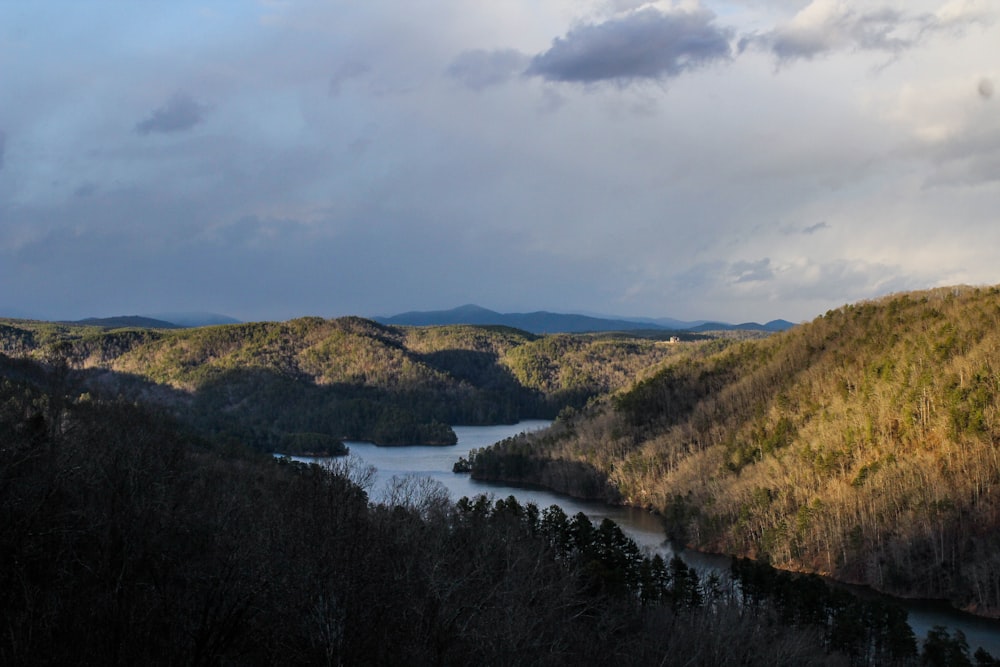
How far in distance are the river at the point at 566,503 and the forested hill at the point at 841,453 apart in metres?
2.61

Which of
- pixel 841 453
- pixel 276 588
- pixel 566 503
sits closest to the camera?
pixel 276 588

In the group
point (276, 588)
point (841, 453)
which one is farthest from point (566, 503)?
point (276, 588)

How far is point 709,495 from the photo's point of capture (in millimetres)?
87062

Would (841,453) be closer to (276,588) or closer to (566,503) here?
(566,503)

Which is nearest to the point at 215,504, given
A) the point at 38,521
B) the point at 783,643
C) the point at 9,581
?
the point at 38,521

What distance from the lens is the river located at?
180ft

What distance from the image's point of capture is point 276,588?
55.4 feet

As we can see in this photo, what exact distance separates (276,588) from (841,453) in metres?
76.9

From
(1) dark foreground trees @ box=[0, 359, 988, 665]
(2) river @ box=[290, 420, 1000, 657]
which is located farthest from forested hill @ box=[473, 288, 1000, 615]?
(1) dark foreground trees @ box=[0, 359, 988, 665]

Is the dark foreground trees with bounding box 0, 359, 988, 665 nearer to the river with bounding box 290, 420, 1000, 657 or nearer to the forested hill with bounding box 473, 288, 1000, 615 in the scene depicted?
the river with bounding box 290, 420, 1000, 657

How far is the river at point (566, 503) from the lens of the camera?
180 feet

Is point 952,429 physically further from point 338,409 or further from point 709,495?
point 338,409

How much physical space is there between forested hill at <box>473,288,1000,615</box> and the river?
261cm

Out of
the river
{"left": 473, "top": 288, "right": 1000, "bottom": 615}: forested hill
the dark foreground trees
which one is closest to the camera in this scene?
the dark foreground trees
